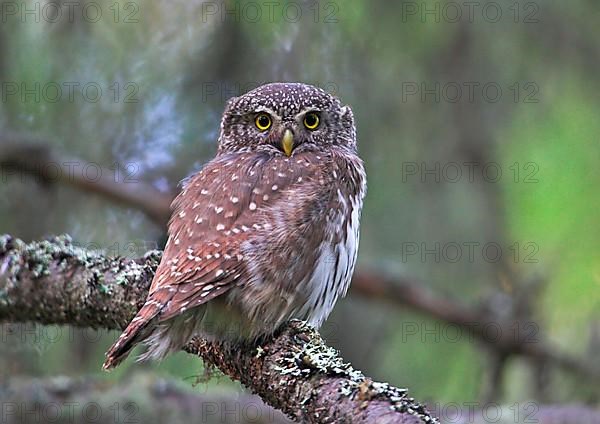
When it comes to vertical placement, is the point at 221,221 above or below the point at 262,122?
below

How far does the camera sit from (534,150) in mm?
5352

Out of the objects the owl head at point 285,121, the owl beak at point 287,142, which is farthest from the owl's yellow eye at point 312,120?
the owl beak at point 287,142

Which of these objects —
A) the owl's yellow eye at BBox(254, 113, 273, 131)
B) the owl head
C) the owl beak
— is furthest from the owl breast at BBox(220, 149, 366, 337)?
the owl's yellow eye at BBox(254, 113, 273, 131)

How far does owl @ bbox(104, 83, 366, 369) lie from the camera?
3.35 meters

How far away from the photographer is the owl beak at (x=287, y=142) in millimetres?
4180

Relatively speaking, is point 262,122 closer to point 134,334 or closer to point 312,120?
point 312,120

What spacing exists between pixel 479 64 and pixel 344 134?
1.13 metres

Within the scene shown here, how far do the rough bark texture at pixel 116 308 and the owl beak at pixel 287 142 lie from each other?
2.67 ft

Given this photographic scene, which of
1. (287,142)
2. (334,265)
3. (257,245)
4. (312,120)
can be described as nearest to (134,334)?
(257,245)

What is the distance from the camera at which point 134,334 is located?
10.1 ft

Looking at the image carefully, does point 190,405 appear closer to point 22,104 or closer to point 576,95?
point 22,104

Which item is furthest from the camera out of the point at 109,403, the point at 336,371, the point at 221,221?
the point at 109,403

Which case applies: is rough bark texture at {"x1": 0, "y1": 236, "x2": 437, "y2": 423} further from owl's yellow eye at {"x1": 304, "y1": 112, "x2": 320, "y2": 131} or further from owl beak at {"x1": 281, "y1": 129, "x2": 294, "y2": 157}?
owl's yellow eye at {"x1": 304, "y1": 112, "x2": 320, "y2": 131}

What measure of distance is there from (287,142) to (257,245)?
815 millimetres
